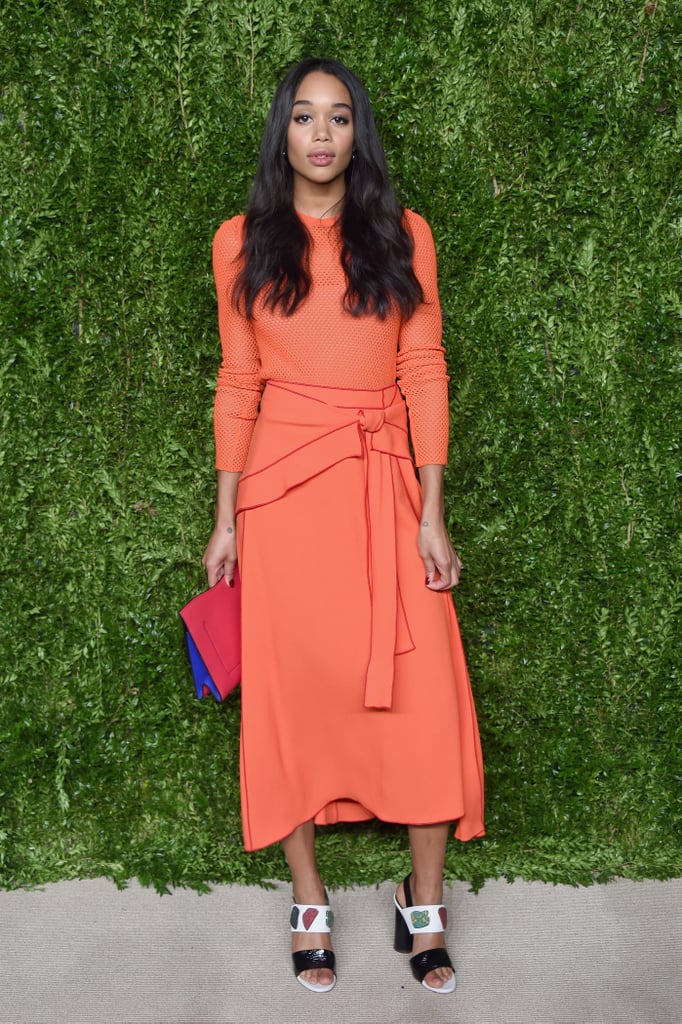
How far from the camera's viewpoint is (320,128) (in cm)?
228

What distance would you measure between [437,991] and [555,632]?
39.5 inches

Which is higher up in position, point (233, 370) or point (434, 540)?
point (233, 370)

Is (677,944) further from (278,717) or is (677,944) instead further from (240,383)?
(240,383)

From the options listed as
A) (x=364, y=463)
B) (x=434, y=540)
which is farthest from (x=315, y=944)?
(x=364, y=463)

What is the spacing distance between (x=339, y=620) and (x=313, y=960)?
32.1 inches

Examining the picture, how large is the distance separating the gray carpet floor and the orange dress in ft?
1.14

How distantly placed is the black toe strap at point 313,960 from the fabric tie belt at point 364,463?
619mm

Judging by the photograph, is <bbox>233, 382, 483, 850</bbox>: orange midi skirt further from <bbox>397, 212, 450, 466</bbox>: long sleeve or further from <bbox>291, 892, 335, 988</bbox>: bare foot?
<bbox>291, 892, 335, 988</bbox>: bare foot

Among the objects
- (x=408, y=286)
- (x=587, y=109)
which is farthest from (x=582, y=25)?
(x=408, y=286)

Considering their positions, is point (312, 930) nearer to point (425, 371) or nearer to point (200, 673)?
point (200, 673)

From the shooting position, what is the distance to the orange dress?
7.64ft

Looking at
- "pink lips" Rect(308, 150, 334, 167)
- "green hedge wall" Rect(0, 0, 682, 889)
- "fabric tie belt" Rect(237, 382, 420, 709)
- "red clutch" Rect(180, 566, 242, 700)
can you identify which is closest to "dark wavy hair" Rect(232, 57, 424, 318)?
"pink lips" Rect(308, 150, 334, 167)

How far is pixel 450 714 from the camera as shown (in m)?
2.34

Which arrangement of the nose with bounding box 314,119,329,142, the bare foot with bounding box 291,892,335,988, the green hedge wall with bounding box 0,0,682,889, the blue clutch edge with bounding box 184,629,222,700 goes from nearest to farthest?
the nose with bounding box 314,119,329,142, the bare foot with bounding box 291,892,335,988, the blue clutch edge with bounding box 184,629,222,700, the green hedge wall with bounding box 0,0,682,889
